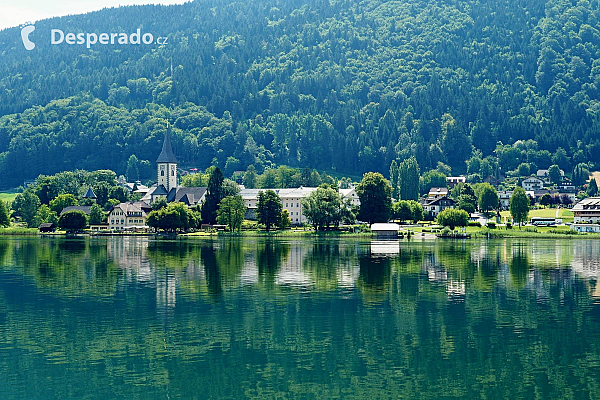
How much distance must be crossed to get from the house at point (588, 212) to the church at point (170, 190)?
207ft

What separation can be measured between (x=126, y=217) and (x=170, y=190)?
28627 mm

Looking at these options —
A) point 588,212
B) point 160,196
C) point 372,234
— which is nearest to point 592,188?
point 588,212

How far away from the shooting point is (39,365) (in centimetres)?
2880

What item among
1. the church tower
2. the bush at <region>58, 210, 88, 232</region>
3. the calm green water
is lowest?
the calm green water

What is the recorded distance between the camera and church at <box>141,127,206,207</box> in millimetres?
148875

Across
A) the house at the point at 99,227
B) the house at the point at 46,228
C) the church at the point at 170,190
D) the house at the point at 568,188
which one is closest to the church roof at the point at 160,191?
the church at the point at 170,190

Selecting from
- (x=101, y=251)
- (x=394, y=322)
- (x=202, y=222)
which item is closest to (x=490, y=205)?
(x=202, y=222)

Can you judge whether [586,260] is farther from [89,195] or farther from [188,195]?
[89,195]

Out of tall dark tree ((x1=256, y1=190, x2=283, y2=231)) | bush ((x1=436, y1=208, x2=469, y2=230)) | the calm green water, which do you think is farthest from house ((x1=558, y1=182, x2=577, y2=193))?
the calm green water

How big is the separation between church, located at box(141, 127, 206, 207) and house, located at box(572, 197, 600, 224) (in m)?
63.2

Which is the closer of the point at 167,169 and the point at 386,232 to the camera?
the point at 386,232

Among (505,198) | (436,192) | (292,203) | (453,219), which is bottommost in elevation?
(453,219)

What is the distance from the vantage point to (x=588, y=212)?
126 m

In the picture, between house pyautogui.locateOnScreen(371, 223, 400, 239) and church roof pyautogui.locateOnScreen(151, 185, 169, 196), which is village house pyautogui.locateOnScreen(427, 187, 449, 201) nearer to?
church roof pyautogui.locateOnScreen(151, 185, 169, 196)
